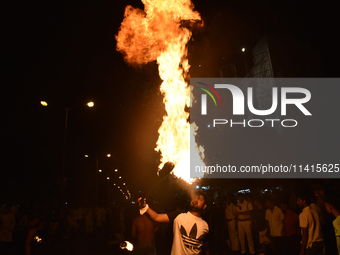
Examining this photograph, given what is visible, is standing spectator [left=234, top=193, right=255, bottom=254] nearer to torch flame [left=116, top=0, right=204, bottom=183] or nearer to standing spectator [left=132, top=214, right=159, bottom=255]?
torch flame [left=116, top=0, right=204, bottom=183]

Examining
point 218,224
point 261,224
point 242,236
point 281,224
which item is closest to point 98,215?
point 218,224

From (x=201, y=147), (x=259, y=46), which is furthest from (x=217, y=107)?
(x=259, y=46)

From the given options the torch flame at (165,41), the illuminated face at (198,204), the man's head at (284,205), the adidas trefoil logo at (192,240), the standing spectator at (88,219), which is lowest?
the standing spectator at (88,219)

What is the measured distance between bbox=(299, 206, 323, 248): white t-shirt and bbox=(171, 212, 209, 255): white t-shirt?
10.7ft

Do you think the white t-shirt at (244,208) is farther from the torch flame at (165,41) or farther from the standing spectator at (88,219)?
the standing spectator at (88,219)

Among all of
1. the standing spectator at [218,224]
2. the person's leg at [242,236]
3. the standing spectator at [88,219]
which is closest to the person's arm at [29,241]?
the standing spectator at [218,224]

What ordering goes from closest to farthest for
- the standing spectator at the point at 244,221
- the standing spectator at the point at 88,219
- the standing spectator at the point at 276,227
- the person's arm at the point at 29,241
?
the person's arm at the point at 29,241
the standing spectator at the point at 276,227
the standing spectator at the point at 244,221
the standing spectator at the point at 88,219

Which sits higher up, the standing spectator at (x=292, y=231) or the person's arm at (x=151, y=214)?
the person's arm at (x=151, y=214)

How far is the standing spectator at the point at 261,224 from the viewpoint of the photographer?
32.4ft

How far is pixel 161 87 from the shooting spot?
9.27m

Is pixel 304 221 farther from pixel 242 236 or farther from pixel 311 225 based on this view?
pixel 242 236

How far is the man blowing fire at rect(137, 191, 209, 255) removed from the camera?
451 cm

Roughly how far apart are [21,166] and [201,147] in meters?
12.7

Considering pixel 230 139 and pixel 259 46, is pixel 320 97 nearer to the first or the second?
pixel 230 139
